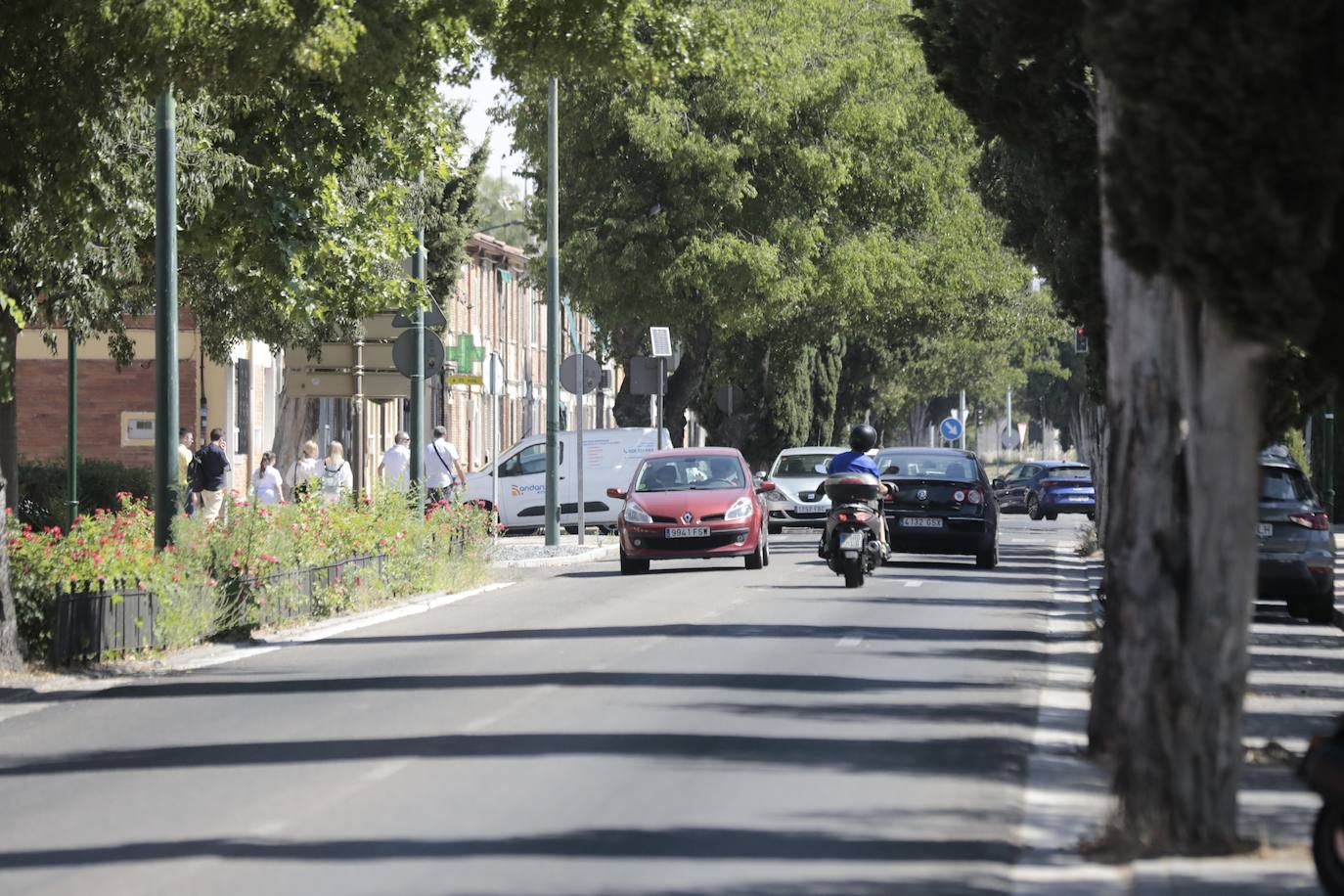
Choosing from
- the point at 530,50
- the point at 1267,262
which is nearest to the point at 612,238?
the point at 530,50

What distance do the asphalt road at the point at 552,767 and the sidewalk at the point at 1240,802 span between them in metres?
0.16

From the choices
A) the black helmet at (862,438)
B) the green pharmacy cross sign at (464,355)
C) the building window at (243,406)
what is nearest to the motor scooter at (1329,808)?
the black helmet at (862,438)

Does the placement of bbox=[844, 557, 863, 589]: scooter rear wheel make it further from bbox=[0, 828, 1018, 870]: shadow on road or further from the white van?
the white van

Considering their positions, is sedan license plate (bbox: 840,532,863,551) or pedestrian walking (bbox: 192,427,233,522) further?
pedestrian walking (bbox: 192,427,233,522)

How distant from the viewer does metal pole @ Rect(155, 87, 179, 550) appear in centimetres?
1878

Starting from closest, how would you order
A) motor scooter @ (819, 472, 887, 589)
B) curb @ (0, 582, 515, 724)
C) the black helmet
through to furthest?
curb @ (0, 582, 515, 724) < the black helmet < motor scooter @ (819, 472, 887, 589)

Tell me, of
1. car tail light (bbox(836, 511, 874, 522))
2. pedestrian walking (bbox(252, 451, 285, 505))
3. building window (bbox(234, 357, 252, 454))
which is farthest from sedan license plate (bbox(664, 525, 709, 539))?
building window (bbox(234, 357, 252, 454))

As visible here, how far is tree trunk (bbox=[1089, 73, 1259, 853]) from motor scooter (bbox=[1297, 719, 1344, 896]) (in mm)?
755

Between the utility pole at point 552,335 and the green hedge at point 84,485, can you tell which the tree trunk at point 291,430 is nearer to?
the utility pole at point 552,335

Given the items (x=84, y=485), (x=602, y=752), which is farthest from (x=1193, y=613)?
(x=84, y=485)

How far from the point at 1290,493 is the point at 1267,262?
574 inches

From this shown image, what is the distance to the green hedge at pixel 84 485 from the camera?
108ft

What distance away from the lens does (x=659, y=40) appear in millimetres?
17734

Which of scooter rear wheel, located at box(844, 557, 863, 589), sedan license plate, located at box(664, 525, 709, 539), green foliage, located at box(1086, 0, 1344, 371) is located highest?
green foliage, located at box(1086, 0, 1344, 371)
